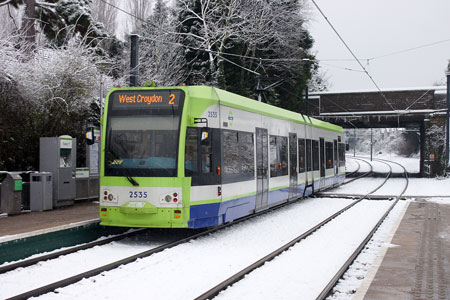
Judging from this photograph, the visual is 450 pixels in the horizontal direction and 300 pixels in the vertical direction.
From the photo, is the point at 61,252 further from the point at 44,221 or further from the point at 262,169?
the point at 262,169

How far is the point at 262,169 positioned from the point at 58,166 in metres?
5.64

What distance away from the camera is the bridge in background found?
37.1m

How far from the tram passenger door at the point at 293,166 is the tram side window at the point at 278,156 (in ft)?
1.88

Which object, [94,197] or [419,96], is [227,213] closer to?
[94,197]

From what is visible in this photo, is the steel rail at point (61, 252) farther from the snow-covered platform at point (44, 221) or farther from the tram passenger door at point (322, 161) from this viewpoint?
the tram passenger door at point (322, 161)

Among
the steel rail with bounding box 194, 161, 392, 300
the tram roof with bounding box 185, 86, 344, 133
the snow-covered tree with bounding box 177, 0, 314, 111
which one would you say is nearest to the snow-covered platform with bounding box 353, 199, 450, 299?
the steel rail with bounding box 194, 161, 392, 300

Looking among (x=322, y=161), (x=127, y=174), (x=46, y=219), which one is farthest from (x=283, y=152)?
(x=46, y=219)

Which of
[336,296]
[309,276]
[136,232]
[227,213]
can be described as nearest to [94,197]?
[136,232]

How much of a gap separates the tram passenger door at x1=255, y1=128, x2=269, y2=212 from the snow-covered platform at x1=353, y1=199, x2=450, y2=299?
3462 millimetres

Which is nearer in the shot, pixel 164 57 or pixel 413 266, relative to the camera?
pixel 413 266

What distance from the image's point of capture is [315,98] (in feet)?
139

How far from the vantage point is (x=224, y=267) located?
8461 millimetres

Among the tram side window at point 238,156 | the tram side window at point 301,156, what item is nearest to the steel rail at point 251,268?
the tram side window at point 238,156

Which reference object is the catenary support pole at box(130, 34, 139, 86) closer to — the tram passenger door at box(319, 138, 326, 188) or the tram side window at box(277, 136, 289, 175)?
the tram side window at box(277, 136, 289, 175)
